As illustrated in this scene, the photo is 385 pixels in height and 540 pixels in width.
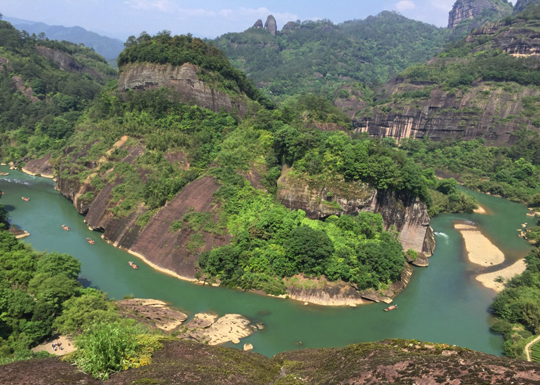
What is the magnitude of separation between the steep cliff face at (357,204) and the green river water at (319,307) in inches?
147

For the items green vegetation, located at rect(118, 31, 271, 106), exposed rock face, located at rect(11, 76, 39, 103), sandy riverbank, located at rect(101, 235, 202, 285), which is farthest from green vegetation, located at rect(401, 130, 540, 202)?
exposed rock face, located at rect(11, 76, 39, 103)

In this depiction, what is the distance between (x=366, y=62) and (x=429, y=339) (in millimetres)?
148095

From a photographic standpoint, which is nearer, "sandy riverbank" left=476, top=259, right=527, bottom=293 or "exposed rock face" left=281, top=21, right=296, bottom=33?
"sandy riverbank" left=476, top=259, right=527, bottom=293

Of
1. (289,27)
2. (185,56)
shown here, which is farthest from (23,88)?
(289,27)

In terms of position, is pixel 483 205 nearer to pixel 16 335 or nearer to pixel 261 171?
pixel 261 171

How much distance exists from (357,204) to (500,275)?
14529 mm

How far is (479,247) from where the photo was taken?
41.6 metres

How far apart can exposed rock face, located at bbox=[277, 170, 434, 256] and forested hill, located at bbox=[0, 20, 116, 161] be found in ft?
139

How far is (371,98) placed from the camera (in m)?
106

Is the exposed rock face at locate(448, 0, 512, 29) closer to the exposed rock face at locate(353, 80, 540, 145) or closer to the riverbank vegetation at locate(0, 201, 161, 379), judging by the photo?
the exposed rock face at locate(353, 80, 540, 145)

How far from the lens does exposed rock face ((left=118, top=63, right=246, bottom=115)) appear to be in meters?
49.9

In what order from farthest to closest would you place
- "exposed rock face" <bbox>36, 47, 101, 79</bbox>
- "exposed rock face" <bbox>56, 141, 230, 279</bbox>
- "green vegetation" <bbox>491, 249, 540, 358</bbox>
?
"exposed rock face" <bbox>36, 47, 101, 79</bbox> → "exposed rock face" <bbox>56, 141, 230, 279</bbox> → "green vegetation" <bbox>491, 249, 540, 358</bbox>

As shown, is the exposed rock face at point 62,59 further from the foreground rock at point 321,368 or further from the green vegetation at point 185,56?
the foreground rock at point 321,368

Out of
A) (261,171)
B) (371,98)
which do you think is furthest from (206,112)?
(371,98)
